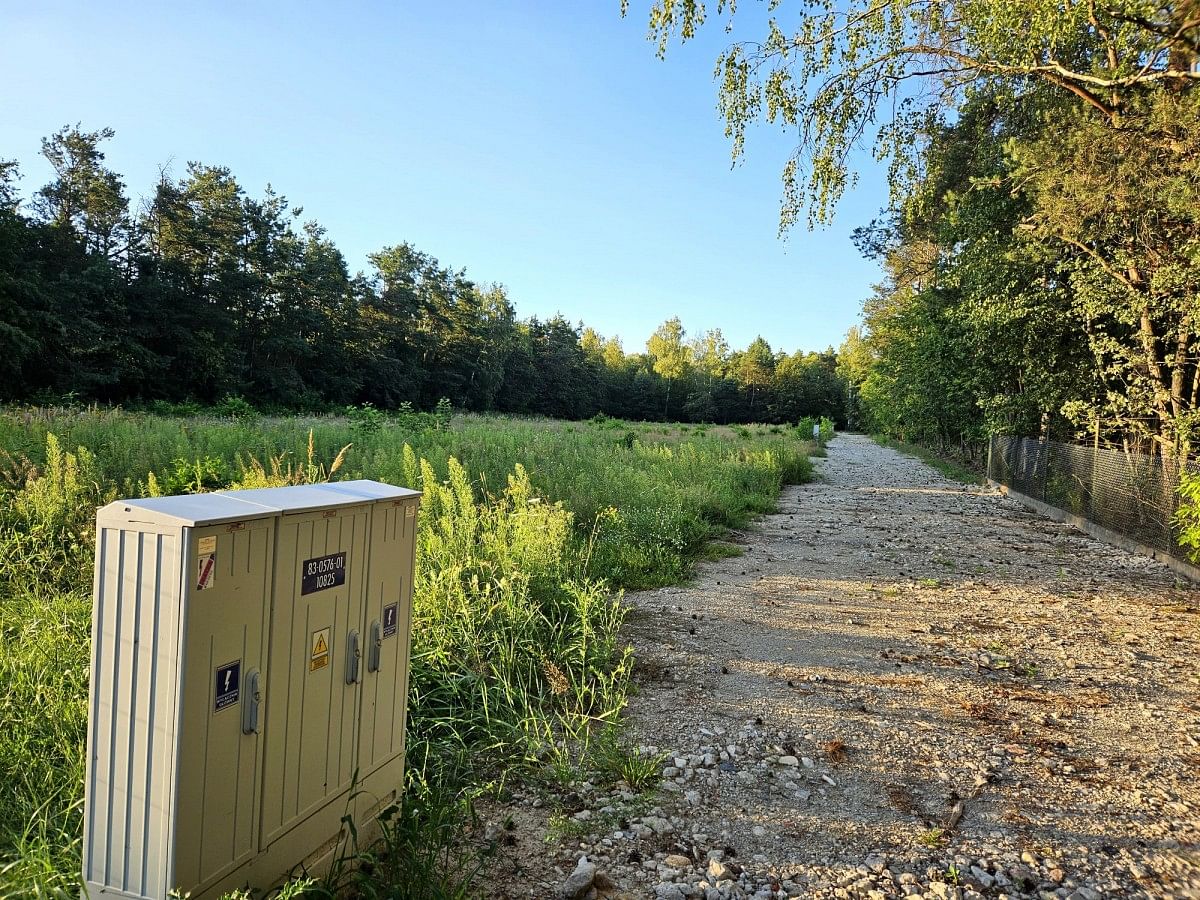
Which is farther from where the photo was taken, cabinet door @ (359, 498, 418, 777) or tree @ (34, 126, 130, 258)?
tree @ (34, 126, 130, 258)

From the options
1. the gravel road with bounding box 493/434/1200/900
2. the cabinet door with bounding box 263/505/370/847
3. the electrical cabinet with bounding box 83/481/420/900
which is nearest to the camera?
the electrical cabinet with bounding box 83/481/420/900

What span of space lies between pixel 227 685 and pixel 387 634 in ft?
2.63

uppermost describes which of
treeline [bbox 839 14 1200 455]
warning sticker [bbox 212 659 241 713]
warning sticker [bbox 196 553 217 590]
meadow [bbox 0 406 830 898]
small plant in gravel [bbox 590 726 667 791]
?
treeline [bbox 839 14 1200 455]

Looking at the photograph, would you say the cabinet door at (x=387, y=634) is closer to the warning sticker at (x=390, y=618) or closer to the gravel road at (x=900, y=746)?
the warning sticker at (x=390, y=618)

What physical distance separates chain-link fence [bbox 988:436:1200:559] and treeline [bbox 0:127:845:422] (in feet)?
107

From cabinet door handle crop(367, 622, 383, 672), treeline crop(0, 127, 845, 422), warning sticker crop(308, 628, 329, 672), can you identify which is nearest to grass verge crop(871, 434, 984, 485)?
cabinet door handle crop(367, 622, 383, 672)

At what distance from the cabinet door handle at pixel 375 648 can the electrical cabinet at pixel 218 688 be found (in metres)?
0.11

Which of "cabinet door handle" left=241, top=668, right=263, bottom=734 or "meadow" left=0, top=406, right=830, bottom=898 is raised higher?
"cabinet door handle" left=241, top=668, right=263, bottom=734

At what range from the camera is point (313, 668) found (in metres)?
2.45

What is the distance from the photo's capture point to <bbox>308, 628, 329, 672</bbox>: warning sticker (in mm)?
2441

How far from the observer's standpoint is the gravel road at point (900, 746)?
2996 millimetres

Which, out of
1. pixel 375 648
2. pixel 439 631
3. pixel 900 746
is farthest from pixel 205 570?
pixel 900 746

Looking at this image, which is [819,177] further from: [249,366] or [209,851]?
[249,366]

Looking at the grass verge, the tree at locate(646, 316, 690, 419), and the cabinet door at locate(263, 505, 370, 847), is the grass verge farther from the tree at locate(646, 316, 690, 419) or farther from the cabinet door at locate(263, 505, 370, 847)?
the tree at locate(646, 316, 690, 419)
